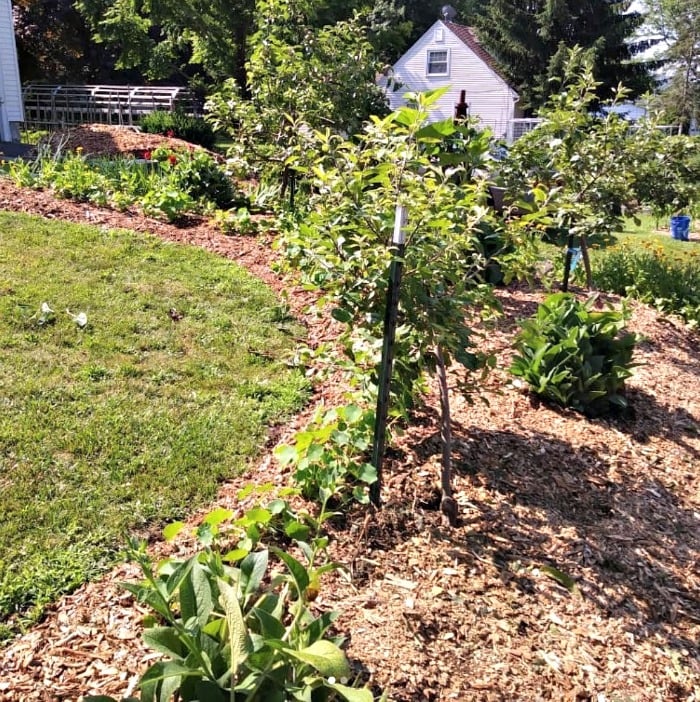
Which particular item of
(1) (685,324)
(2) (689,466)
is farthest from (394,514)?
(1) (685,324)

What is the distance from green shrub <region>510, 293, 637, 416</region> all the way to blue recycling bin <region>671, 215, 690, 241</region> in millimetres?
8077

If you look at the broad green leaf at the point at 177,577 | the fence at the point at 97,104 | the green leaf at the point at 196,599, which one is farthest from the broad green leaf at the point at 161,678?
the fence at the point at 97,104

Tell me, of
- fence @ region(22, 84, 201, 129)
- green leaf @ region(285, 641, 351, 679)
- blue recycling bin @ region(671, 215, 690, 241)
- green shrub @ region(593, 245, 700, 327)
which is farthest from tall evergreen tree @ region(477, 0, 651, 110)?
green leaf @ region(285, 641, 351, 679)

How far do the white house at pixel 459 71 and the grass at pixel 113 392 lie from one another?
24.9 m

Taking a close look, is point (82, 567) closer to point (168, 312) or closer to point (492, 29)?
point (168, 312)

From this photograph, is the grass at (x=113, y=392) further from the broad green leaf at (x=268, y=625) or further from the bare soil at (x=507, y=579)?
the broad green leaf at (x=268, y=625)

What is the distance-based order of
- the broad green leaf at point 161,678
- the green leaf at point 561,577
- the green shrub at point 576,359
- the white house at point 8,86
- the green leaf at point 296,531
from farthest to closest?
the white house at point 8,86 → the green shrub at point 576,359 → the green leaf at point 561,577 → the green leaf at point 296,531 → the broad green leaf at point 161,678

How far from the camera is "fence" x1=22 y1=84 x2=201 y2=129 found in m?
18.4

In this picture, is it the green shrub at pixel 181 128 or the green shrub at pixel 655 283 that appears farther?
the green shrub at pixel 181 128

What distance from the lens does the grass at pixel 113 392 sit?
8.12 ft

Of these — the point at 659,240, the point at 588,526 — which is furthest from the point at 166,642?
the point at 659,240

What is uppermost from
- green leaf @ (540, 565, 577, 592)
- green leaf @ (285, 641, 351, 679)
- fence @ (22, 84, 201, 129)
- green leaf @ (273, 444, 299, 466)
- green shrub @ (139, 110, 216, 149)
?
fence @ (22, 84, 201, 129)

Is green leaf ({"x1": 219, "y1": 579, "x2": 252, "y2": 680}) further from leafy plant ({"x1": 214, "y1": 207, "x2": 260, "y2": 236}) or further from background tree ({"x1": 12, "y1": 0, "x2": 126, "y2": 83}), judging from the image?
background tree ({"x1": 12, "y1": 0, "x2": 126, "y2": 83})

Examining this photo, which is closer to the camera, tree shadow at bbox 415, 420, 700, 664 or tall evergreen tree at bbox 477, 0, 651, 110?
tree shadow at bbox 415, 420, 700, 664
